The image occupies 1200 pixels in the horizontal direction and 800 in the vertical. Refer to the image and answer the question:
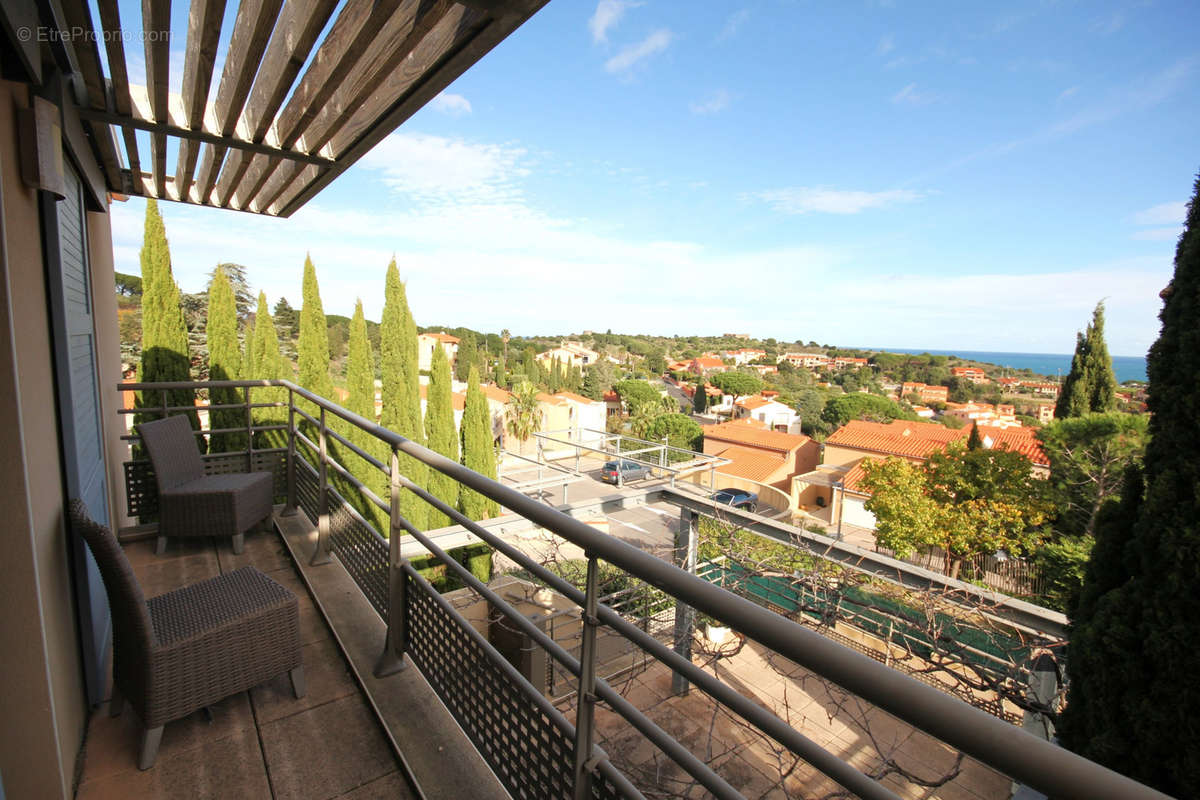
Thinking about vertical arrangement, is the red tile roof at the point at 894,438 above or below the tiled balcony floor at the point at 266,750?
below

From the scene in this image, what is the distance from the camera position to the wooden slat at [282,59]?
1.60 meters

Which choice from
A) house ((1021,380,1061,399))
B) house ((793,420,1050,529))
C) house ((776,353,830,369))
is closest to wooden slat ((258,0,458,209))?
house ((793,420,1050,529))

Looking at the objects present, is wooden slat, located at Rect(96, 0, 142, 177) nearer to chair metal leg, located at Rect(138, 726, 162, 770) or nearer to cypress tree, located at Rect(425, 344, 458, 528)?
chair metal leg, located at Rect(138, 726, 162, 770)

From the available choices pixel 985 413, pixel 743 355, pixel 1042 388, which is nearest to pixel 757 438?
pixel 985 413

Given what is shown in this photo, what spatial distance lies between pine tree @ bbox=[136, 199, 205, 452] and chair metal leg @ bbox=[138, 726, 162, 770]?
860 cm

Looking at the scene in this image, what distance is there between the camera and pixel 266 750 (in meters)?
1.80

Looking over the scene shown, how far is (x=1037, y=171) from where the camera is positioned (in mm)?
28000

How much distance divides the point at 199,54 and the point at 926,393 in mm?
77762

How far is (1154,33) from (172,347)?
31237 mm

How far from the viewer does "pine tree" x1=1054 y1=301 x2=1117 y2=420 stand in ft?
58.1

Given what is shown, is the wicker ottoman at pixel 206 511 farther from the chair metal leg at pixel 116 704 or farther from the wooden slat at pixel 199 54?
the wooden slat at pixel 199 54

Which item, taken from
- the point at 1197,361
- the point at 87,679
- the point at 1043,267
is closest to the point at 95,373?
the point at 87,679

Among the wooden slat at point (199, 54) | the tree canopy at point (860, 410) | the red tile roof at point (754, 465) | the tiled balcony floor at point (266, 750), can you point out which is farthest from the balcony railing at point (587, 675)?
the tree canopy at point (860, 410)

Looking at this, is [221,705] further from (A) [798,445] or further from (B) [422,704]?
(A) [798,445]
